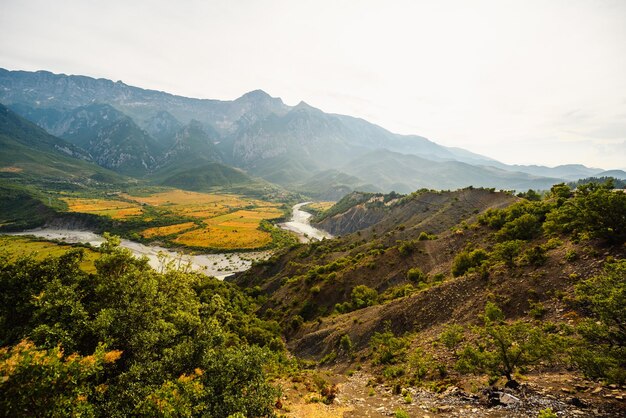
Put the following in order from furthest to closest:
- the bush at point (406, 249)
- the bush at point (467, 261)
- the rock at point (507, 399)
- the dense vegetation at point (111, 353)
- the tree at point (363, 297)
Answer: the bush at point (406, 249), the tree at point (363, 297), the bush at point (467, 261), the rock at point (507, 399), the dense vegetation at point (111, 353)

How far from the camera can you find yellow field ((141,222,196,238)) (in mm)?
165250

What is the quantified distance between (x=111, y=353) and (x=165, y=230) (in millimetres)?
172763

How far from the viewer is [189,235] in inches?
6481

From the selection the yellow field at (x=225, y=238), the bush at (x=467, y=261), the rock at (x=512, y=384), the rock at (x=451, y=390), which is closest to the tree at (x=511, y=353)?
the rock at (x=512, y=384)

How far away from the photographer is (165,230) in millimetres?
173375

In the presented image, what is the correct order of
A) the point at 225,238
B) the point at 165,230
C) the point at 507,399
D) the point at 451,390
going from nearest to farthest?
the point at 507,399
the point at 451,390
the point at 225,238
the point at 165,230

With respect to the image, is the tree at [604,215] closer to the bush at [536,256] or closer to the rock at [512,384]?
the bush at [536,256]

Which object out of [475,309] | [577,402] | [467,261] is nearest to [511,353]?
[577,402]

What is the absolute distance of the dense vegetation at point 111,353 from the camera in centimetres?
1520

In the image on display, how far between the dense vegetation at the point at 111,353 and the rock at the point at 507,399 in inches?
661

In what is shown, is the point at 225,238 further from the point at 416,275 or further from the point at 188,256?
the point at 416,275

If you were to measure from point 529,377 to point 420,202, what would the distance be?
382 feet

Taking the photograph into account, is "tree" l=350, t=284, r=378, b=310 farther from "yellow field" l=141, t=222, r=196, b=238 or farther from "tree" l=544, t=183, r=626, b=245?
"yellow field" l=141, t=222, r=196, b=238

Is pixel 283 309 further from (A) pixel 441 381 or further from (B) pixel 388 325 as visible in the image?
(A) pixel 441 381
